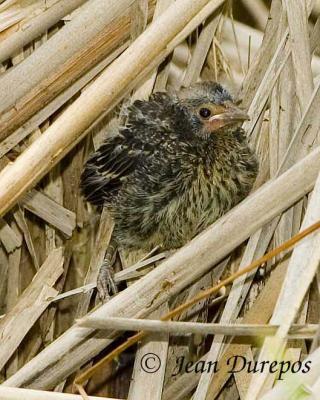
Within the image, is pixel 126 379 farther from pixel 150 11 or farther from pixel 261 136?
pixel 150 11

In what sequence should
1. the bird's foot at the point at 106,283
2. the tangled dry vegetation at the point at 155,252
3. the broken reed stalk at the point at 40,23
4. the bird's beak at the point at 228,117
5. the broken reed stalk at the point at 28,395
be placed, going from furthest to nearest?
1. the bird's foot at the point at 106,283
2. the bird's beak at the point at 228,117
3. the broken reed stalk at the point at 40,23
4. the tangled dry vegetation at the point at 155,252
5. the broken reed stalk at the point at 28,395

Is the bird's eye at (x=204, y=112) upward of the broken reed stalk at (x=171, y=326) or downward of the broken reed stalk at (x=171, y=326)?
upward

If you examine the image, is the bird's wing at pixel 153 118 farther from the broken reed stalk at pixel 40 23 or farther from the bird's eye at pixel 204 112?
the broken reed stalk at pixel 40 23

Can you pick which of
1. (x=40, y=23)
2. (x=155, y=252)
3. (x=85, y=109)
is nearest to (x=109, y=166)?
(x=155, y=252)

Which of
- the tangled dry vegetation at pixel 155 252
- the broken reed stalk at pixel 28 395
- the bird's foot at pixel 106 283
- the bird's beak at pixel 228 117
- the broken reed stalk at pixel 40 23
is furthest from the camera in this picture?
the bird's foot at pixel 106 283

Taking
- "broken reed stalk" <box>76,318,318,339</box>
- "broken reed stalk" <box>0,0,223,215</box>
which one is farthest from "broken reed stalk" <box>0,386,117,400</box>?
"broken reed stalk" <box>0,0,223,215</box>

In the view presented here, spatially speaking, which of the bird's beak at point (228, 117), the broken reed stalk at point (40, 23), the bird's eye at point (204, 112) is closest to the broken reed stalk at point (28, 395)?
the broken reed stalk at point (40, 23)

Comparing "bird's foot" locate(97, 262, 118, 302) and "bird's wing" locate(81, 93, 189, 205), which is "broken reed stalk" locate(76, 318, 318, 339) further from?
"bird's wing" locate(81, 93, 189, 205)
